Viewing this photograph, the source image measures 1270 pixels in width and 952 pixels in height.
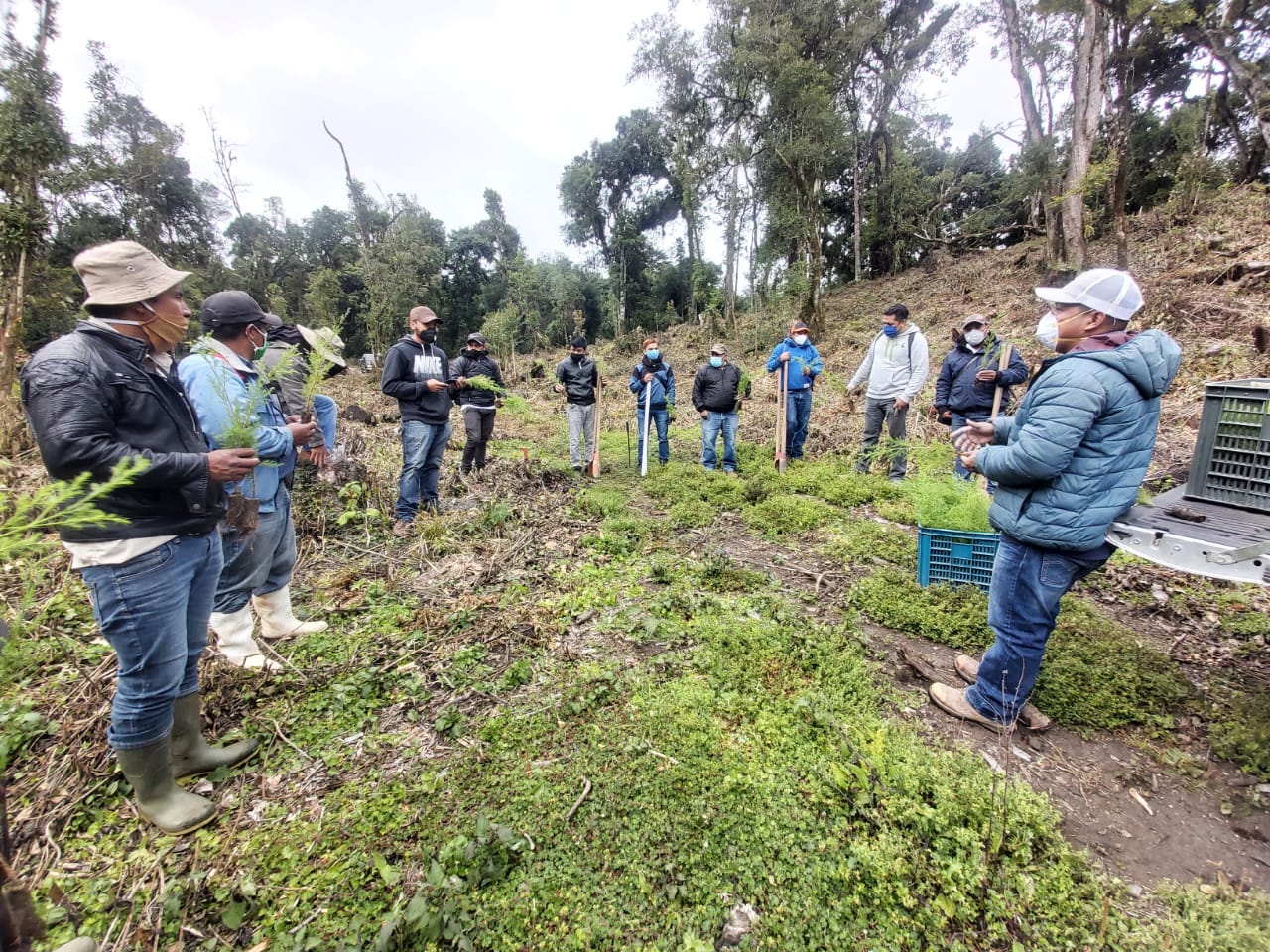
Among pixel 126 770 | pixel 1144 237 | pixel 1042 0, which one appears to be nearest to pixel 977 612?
pixel 126 770

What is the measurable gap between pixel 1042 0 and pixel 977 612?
16.6m

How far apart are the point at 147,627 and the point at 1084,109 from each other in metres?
15.2

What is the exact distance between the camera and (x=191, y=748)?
2.28m

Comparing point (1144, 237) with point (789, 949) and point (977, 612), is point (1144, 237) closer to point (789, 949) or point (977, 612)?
point (977, 612)

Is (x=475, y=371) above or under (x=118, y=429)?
above

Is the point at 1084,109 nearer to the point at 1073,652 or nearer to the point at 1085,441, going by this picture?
the point at 1073,652

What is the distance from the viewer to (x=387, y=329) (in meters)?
17.3

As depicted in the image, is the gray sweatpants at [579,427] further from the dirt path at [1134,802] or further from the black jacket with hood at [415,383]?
the dirt path at [1134,802]

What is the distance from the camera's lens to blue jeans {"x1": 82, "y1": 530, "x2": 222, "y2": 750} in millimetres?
1821

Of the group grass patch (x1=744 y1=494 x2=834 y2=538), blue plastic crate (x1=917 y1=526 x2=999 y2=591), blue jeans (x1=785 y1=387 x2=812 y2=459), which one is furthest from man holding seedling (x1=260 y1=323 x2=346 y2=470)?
blue jeans (x1=785 y1=387 x2=812 y2=459)

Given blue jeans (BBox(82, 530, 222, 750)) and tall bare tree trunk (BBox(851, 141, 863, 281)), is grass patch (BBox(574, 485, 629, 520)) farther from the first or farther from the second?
tall bare tree trunk (BBox(851, 141, 863, 281))

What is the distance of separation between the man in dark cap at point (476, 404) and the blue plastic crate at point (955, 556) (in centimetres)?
492

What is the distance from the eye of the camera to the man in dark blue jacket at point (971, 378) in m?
5.17

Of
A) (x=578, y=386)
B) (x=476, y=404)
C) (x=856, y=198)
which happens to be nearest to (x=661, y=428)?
(x=578, y=386)
